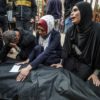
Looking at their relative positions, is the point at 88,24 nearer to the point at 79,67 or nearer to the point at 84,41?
the point at 84,41

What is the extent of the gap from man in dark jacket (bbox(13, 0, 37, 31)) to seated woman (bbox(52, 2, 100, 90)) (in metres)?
1.90

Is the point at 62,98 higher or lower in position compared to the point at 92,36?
lower

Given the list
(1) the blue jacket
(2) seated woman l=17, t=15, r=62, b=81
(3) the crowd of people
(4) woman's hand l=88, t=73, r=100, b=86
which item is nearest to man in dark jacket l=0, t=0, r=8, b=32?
(3) the crowd of people

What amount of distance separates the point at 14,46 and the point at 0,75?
59 centimetres

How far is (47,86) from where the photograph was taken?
2.61 meters

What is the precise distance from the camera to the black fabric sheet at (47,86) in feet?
8.23

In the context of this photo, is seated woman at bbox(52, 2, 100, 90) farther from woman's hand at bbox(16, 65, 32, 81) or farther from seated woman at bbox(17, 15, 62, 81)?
woman's hand at bbox(16, 65, 32, 81)

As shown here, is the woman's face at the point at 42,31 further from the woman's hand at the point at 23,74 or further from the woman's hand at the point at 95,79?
the woman's hand at the point at 95,79

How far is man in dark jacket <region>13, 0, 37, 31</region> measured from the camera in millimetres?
4793

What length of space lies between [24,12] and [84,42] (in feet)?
6.84

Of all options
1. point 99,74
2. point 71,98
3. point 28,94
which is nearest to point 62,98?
point 71,98

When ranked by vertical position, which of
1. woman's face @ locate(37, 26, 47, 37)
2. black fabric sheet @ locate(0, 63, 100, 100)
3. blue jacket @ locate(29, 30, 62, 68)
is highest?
woman's face @ locate(37, 26, 47, 37)

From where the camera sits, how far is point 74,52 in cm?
308

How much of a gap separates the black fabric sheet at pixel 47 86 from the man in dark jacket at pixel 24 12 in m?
2.10
